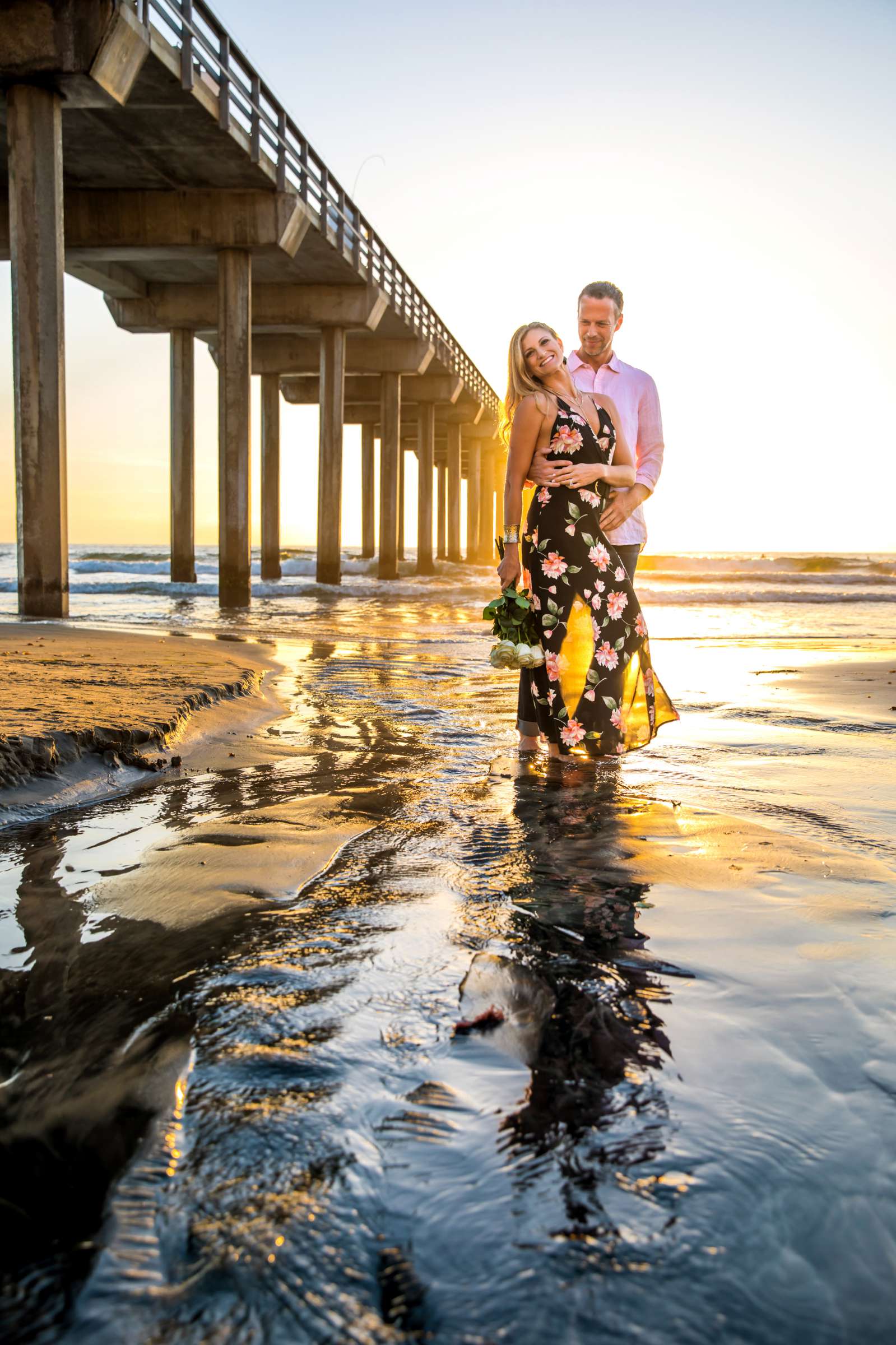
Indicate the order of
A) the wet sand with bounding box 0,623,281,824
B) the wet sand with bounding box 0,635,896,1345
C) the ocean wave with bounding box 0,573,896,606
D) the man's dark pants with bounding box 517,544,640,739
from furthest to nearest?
1. the ocean wave with bounding box 0,573,896,606
2. the man's dark pants with bounding box 517,544,640,739
3. the wet sand with bounding box 0,623,281,824
4. the wet sand with bounding box 0,635,896,1345

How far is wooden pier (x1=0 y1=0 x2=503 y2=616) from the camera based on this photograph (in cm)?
971

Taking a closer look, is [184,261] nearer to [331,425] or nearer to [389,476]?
[331,425]

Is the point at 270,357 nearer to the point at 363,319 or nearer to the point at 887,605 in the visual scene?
the point at 363,319

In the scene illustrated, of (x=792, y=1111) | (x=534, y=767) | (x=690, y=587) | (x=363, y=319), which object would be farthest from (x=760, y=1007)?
(x=690, y=587)

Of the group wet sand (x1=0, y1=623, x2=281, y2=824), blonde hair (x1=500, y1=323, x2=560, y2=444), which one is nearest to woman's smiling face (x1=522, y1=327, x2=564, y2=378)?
blonde hair (x1=500, y1=323, x2=560, y2=444)

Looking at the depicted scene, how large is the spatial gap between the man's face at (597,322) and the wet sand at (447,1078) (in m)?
2.25

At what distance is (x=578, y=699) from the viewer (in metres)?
3.81

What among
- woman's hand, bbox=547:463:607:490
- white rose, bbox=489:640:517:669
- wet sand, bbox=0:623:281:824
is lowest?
wet sand, bbox=0:623:281:824

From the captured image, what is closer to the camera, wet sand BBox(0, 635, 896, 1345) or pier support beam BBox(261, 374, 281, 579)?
wet sand BBox(0, 635, 896, 1345)

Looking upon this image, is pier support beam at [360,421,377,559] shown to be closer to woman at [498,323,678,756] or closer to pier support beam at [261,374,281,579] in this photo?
pier support beam at [261,374,281,579]

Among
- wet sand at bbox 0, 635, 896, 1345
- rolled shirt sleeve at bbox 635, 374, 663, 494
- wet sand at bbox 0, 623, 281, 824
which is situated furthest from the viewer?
rolled shirt sleeve at bbox 635, 374, 663, 494

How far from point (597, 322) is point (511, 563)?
116cm

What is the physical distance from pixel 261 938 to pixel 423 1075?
0.60m

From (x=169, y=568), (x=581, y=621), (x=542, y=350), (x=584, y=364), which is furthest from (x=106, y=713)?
(x=169, y=568)
